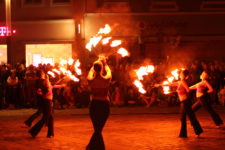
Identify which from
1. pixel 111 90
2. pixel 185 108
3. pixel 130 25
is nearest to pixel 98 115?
pixel 185 108

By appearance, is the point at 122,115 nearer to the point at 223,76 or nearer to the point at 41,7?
the point at 223,76

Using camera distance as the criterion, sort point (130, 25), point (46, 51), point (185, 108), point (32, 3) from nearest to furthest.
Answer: point (185, 108) < point (130, 25) < point (46, 51) < point (32, 3)

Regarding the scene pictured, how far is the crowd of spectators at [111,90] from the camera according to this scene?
20.2m

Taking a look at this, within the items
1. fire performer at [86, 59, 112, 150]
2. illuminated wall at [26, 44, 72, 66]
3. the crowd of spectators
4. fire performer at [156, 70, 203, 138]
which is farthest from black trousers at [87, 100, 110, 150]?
illuminated wall at [26, 44, 72, 66]

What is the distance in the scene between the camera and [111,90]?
2056cm

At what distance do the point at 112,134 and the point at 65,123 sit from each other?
3018 mm

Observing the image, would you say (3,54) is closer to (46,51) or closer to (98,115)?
(46,51)

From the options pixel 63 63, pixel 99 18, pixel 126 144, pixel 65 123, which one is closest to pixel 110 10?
pixel 99 18

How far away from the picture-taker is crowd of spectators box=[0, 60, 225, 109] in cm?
2016

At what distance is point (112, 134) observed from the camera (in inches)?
503

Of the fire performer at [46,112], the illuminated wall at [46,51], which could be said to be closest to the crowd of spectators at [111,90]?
the illuminated wall at [46,51]

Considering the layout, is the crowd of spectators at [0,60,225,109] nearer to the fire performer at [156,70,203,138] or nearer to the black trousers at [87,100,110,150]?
the fire performer at [156,70,203,138]

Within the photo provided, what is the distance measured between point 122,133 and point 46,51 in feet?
43.0

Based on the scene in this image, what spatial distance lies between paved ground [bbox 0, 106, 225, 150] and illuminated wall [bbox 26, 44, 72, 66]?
7.08 metres
